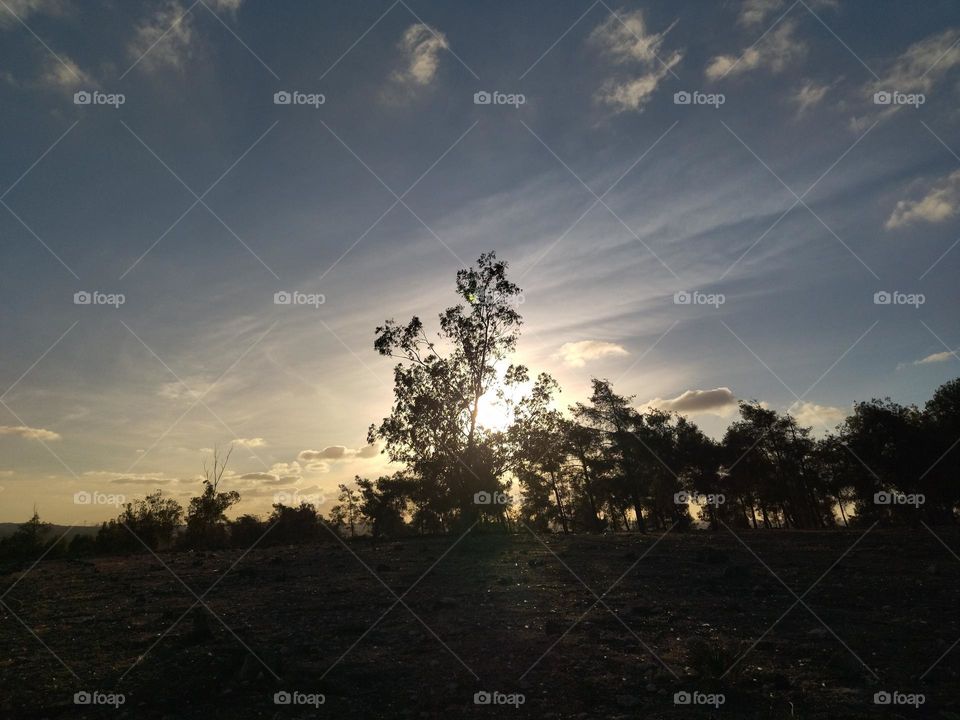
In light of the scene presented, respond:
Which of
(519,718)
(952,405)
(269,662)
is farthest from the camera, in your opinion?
(952,405)

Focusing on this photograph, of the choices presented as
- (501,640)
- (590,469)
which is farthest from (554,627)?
(590,469)

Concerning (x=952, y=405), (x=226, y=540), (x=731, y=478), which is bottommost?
(x=226, y=540)

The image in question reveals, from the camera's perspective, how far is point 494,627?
1189 centimetres

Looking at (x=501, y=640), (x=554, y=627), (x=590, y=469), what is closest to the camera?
(x=501, y=640)

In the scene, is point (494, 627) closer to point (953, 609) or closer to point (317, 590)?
point (317, 590)

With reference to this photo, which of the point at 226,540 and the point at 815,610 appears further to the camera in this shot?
the point at 226,540

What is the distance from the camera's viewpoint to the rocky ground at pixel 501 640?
26.3ft

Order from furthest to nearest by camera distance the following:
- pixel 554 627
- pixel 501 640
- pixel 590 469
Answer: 1. pixel 590 469
2. pixel 554 627
3. pixel 501 640

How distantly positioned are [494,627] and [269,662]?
503cm

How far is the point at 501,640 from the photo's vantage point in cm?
1089

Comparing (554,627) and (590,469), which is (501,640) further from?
(590,469)

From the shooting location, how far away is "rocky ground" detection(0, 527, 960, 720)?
8.01 m

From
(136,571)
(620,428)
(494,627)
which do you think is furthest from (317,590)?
(620,428)

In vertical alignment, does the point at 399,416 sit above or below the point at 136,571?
above
